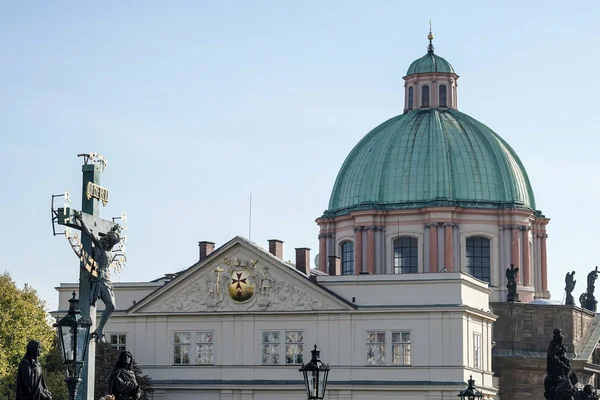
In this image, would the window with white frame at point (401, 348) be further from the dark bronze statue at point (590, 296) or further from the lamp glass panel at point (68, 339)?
the lamp glass panel at point (68, 339)

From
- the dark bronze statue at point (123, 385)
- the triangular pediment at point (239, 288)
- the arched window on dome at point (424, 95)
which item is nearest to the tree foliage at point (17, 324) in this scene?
the triangular pediment at point (239, 288)

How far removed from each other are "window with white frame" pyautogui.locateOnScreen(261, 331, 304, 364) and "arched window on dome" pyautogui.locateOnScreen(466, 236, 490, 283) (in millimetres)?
17390

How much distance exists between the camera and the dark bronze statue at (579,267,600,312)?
9275 centimetres

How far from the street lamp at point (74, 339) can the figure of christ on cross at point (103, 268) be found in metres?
1.56

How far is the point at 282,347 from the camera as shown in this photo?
7175 centimetres

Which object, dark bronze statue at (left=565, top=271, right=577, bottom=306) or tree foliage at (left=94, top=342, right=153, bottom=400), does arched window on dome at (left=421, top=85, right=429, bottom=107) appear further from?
tree foliage at (left=94, top=342, right=153, bottom=400)

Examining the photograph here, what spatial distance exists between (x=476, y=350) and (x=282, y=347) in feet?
32.3

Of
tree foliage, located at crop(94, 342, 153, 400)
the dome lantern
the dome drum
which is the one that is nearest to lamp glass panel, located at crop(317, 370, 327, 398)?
tree foliage, located at crop(94, 342, 153, 400)

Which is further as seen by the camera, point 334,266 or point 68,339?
point 334,266

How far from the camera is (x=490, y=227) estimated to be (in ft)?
285

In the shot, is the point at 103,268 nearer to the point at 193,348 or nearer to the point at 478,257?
the point at 193,348

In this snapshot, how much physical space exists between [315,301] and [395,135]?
21.8 meters

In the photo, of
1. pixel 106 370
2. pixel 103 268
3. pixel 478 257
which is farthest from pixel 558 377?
pixel 478 257

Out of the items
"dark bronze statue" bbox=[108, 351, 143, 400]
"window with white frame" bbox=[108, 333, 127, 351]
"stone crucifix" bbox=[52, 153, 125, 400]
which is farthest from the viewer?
"window with white frame" bbox=[108, 333, 127, 351]
